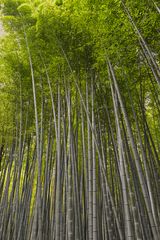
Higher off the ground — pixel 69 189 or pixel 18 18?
pixel 18 18

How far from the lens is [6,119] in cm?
506

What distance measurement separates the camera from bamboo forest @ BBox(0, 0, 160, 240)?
2.64 meters

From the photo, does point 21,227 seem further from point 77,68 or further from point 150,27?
point 150,27

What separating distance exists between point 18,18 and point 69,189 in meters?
2.80

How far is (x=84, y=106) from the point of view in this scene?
2928 millimetres

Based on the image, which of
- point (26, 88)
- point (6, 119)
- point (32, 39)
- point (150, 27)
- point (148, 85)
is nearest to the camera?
point (150, 27)

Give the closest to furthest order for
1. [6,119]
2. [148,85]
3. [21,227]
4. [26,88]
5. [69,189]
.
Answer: [69,189]
[21,227]
[148,85]
[26,88]
[6,119]

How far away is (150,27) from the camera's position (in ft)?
9.64

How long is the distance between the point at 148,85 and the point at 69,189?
2.37m

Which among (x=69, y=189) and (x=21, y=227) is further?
(x=21, y=227)

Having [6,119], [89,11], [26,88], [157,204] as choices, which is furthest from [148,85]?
[6,119]

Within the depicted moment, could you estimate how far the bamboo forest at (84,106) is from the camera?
104 inches

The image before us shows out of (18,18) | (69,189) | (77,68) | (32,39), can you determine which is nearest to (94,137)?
(69,189)

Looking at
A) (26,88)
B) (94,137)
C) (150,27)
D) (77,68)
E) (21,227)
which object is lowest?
(21,227)
